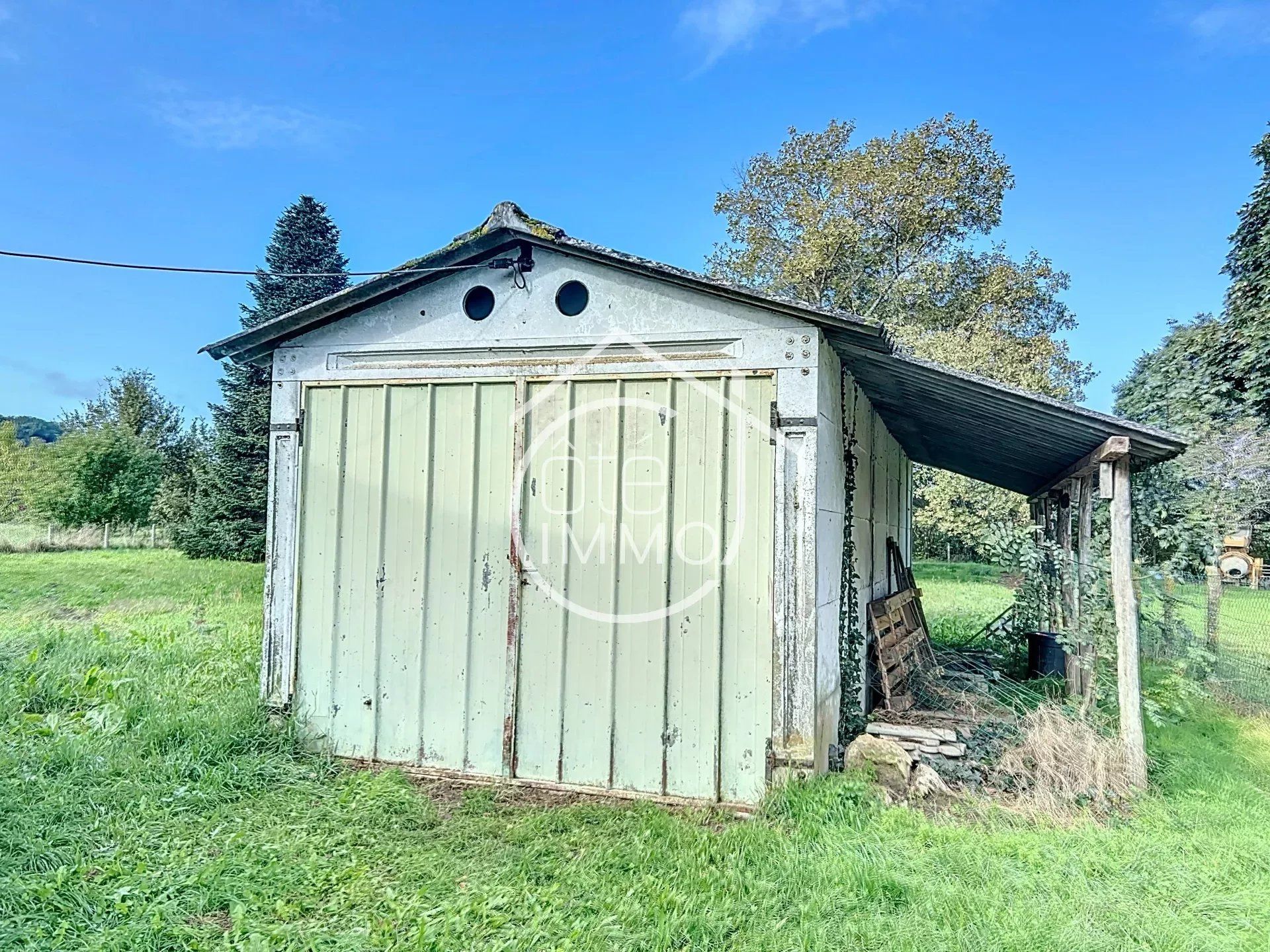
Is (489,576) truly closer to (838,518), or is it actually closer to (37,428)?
(838,518)

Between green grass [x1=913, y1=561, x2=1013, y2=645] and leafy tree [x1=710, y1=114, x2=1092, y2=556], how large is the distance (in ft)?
5.26

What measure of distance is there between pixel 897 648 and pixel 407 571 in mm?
4543

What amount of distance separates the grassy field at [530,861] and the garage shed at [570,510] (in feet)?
1.46

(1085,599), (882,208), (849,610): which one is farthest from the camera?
(882,208)

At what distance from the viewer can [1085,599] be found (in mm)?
5184

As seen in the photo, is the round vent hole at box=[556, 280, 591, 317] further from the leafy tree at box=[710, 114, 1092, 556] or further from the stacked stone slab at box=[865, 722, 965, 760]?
the leafy tree at box=[710, 114, 1092, 556]

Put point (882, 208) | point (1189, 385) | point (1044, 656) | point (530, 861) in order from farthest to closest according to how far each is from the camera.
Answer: point (882, 208) < point (1189, 385) < point (1044, 656) < point (530, 861)

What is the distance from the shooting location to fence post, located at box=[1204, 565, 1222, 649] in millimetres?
7711

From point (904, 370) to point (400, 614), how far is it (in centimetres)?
394

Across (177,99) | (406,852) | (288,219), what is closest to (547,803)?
(406,852)

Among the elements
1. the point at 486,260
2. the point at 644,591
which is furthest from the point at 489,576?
the point at 486,260

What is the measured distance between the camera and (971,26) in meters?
12.7

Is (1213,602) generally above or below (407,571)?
below

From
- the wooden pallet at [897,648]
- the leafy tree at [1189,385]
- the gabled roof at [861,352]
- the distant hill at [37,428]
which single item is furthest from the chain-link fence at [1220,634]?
the distant hill at [37,428]
